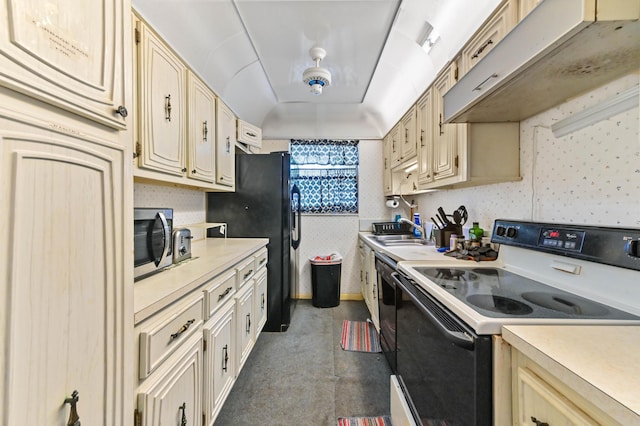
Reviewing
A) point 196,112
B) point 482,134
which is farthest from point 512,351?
point 196,112

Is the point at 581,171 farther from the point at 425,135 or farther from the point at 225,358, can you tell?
the point at 225,358

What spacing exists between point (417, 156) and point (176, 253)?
199 centimetres

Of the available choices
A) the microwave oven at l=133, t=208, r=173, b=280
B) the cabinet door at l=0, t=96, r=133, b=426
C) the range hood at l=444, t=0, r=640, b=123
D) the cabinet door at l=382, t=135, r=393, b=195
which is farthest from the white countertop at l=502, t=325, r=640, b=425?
the cabinet door at l=382, t=135, r=393, b=195

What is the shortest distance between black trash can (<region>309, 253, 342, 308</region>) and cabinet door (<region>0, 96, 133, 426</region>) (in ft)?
8.58

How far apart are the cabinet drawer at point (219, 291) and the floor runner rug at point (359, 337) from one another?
1231mm

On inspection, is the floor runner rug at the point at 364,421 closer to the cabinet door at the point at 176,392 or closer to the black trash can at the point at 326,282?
the cabinet door at the point at 176,392

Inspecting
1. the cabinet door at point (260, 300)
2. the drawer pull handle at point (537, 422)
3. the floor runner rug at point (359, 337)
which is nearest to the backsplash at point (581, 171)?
the drawer pull handle at point (537, 422)

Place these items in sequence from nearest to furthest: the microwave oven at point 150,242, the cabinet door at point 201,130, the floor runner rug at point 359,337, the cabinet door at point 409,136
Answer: the microwave oven at point 150,242
the cabinet door at point 201,130
the floor runner rug at point 359,337
the cabinet door at point 409,136

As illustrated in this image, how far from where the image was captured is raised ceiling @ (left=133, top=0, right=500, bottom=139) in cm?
162

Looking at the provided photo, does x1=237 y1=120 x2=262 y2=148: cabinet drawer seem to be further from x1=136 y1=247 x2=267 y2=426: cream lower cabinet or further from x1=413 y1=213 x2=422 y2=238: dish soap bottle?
x1=413 y1=213 x2=422 y2=238: dish soap bottle

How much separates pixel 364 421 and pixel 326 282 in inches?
70.9

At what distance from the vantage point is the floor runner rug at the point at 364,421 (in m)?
1.49

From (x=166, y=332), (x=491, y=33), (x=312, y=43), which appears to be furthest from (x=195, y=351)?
(x=312, y=43)

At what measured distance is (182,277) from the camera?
118 cm
